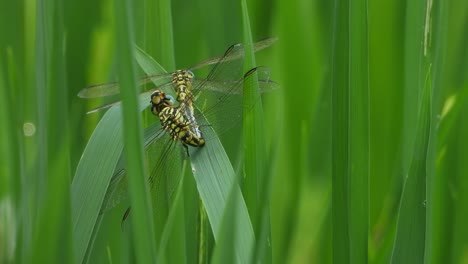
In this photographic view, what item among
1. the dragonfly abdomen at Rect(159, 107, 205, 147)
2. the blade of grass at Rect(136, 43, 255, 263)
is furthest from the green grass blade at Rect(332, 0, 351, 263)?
the dragonfly abdomen at Rect(159, 107, 205, 147)

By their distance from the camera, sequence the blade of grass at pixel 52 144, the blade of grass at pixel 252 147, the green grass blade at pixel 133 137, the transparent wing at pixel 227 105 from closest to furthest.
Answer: the green grass blade at pixel 133 137 → the blade of grass at pixel 52 144 → the blade of grass at pixel 252 147 → the transparent wing at pixel 227 105

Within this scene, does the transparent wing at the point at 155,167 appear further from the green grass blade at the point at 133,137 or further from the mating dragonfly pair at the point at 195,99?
the green grass blade at the point at 133,137

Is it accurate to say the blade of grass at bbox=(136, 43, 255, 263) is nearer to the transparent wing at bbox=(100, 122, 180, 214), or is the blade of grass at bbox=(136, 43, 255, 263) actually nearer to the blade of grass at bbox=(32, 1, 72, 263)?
the transparent wing at bbox=(100, 122, 180, 214)

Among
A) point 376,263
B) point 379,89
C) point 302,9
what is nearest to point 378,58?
point 379,89

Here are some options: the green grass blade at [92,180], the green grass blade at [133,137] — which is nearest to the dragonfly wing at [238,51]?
the green grass blade at [92,180]

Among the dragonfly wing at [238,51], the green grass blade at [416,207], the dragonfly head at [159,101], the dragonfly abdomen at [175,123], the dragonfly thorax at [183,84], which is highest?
the dragonfly wing at [238,51]

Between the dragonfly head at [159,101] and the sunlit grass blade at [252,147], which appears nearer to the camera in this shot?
the sunlit grass blade at [252,147]

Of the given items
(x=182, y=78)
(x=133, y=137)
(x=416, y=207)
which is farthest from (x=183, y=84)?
(x=133, y=137)

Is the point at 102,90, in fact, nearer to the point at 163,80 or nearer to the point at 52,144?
the point at 163,80
